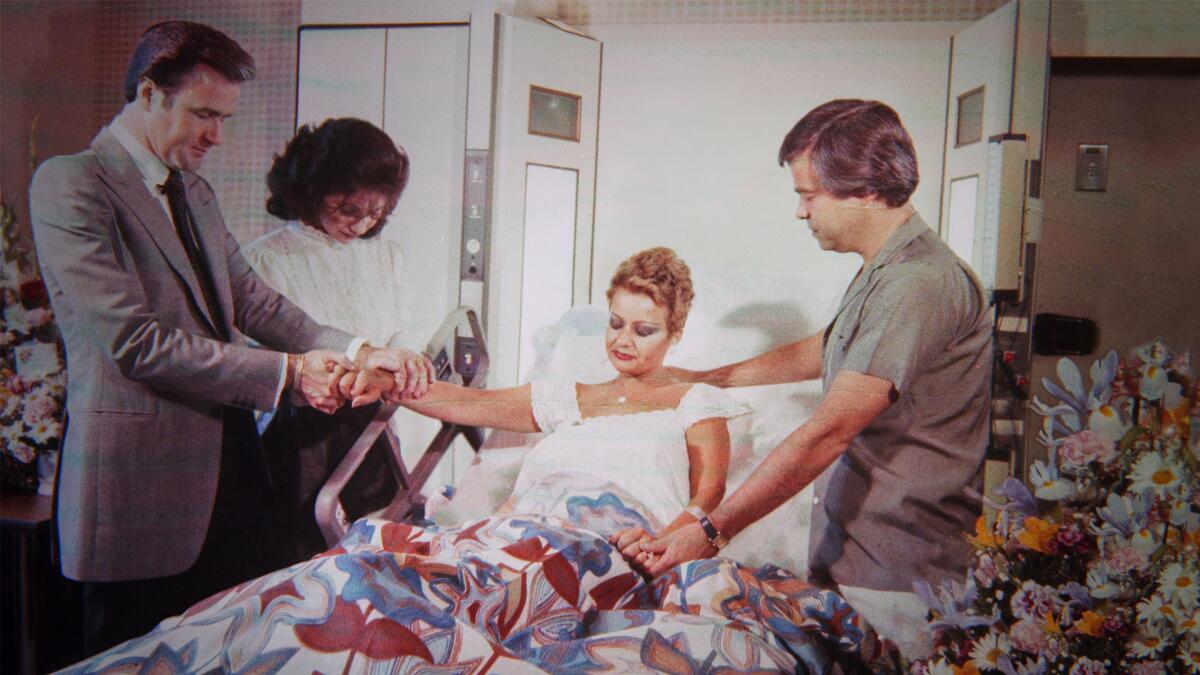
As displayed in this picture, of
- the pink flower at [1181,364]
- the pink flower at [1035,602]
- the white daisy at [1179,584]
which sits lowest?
the pink flower at [1035,602]

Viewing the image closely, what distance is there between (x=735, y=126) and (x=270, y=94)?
3.12 feet

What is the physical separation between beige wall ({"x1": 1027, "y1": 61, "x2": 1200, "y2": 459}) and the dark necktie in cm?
152

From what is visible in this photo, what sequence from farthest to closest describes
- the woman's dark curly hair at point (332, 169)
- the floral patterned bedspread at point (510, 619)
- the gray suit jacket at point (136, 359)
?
the woman's dark curly hair at point (332, 169) < the gray suit jacket at point (136, 359) < the floral patterned bedspread at point (510, 619)

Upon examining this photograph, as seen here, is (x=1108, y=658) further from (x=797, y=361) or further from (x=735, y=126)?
(x=735, y=126)

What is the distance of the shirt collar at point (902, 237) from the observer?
5.13ft

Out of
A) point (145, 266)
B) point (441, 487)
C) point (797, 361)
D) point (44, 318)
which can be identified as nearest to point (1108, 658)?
point (797, 361)

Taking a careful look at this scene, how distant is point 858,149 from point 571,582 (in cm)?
90

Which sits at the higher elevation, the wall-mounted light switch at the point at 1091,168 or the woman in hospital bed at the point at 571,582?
the wall-mounted light switch at the point at 1091,168

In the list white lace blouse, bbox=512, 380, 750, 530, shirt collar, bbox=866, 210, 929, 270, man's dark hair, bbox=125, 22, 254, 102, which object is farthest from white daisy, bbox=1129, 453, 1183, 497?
man's dark hair, bbox=125, 22, 254, 102

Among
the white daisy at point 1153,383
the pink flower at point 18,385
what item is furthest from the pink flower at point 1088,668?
the pink flower at point 18,385

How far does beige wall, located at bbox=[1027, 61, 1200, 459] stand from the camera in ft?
5.13

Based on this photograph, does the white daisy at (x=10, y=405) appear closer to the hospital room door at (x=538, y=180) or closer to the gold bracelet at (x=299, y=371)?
the gold bracelet at (x=299, y=371)

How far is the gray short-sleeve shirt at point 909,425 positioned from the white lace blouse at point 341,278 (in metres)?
0.84

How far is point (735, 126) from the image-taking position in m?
1.63
